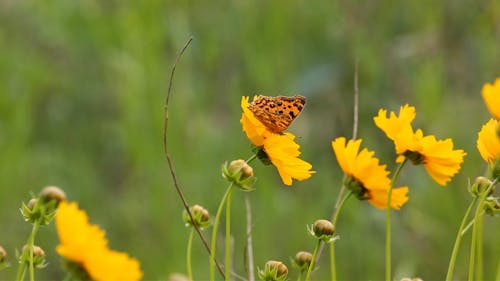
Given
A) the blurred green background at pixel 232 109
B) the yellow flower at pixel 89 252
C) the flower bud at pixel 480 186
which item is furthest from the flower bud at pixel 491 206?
the blurred green background at pixel 232 109

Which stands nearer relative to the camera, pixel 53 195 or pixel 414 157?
pixel 53 195

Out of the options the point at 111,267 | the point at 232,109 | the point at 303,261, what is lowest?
the point at 232,109

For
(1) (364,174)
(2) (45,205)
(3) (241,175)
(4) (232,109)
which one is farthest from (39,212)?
(4) (232,109)

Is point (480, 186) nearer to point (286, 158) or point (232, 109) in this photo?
point (286, 158)

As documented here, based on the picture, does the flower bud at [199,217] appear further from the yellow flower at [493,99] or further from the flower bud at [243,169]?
the yellow flower at [493,99]

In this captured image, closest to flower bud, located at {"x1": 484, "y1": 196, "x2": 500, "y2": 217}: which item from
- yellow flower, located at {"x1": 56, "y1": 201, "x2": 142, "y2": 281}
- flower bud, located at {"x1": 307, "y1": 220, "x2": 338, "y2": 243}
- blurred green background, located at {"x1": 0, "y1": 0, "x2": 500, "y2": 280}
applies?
flower bud, located at {"x1": 307, "y1": 220, "x2": 338, "y2": 243}
